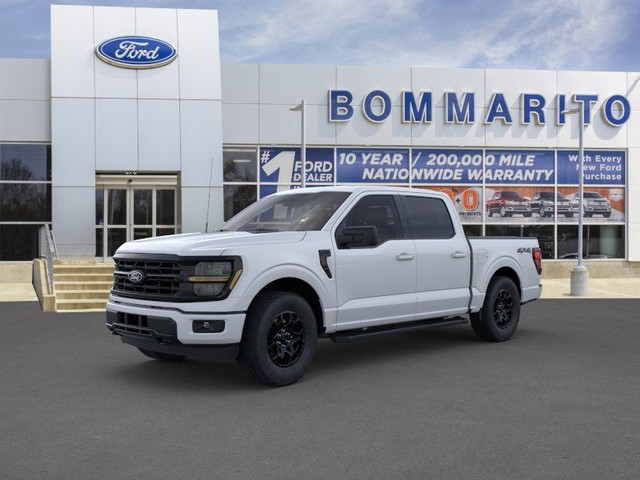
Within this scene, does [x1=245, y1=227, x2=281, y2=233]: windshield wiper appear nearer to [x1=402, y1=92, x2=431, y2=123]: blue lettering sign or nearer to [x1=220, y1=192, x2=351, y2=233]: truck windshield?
[x1=220, y1=192, x2=351, y2=233]: truck windshield

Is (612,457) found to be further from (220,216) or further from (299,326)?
(220,216)

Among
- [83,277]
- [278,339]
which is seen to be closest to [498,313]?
[278,339]

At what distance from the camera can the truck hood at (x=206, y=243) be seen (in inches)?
263

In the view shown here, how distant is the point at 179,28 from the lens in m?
21.1

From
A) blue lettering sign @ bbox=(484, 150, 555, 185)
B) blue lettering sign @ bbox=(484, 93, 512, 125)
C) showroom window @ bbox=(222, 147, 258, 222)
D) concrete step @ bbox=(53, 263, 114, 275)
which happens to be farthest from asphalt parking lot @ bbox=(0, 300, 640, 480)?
blue lettering sign @ bbox=(484, 93, 512, 125)

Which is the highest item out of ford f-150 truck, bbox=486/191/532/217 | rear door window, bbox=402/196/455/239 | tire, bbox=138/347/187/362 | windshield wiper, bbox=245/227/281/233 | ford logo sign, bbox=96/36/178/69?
ford logo sign, bbox=96/36/178/69

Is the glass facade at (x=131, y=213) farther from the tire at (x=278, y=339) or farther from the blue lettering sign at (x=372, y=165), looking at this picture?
the tire at (x=278, y=339)

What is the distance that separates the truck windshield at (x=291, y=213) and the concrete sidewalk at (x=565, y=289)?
410 inches

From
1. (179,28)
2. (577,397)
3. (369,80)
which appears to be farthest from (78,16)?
(577,397)

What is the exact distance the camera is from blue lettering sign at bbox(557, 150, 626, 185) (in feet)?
76.9

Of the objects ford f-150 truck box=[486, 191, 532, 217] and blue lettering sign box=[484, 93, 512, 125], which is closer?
blue lettering sign box=[484, 93, 512, 125]

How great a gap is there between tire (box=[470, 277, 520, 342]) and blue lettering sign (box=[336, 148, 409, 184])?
12741 mm

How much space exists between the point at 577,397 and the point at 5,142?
19.5 metres

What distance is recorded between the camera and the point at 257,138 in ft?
72.0
